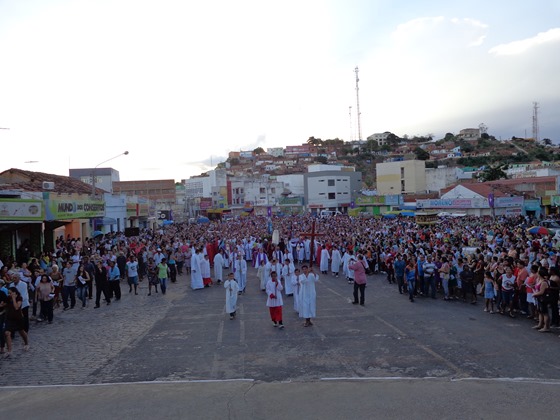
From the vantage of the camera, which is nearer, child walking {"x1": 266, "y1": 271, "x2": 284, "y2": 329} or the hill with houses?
child walking {"x1": 266, "y1": 271, "x2": 284, "y2": 329}

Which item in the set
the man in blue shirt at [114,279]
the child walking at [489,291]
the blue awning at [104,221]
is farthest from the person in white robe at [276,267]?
the blue awning at [104,221]

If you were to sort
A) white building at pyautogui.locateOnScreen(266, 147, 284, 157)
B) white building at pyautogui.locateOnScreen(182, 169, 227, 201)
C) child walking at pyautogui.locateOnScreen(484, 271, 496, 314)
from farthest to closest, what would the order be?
white building at pyautogui.locateOnScreen(266, 147, 284, 157), white building at pyautogui.locateOnScreen(182, 169, 227, 201), child walking at pyautogui.locateOnScreen(484, 271, 496, 314)

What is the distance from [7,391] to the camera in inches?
296

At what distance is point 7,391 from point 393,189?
7093 cm

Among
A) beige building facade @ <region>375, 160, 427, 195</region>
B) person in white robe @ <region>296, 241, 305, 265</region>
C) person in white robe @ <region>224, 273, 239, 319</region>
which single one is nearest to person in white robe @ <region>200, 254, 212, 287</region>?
person in white robe @ <region>224, 273, 239, 319</region>

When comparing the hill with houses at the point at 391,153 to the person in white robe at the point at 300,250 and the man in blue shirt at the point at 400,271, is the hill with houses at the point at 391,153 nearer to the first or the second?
the person in white robe at the point at 300,250

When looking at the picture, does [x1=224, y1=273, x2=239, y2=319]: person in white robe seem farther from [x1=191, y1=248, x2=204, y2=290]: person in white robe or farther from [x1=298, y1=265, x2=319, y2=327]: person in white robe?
[x1=191, y1=248, x2=204, y2=290]: person in white robe

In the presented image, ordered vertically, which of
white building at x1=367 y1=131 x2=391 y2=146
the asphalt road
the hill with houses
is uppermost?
white building at x1=367 y1=131 x2=391 y2=146

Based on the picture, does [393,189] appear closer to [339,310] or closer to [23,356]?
[339,310]

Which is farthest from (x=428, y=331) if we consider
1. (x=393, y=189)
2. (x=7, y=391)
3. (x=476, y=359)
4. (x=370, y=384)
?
(x=393, y=189)

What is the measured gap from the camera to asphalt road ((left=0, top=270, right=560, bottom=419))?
635 cm

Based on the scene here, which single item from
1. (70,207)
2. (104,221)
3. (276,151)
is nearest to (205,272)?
(70,207)

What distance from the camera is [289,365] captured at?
8.49 meters

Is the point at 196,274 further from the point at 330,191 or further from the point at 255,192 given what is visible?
the point at 255,192
